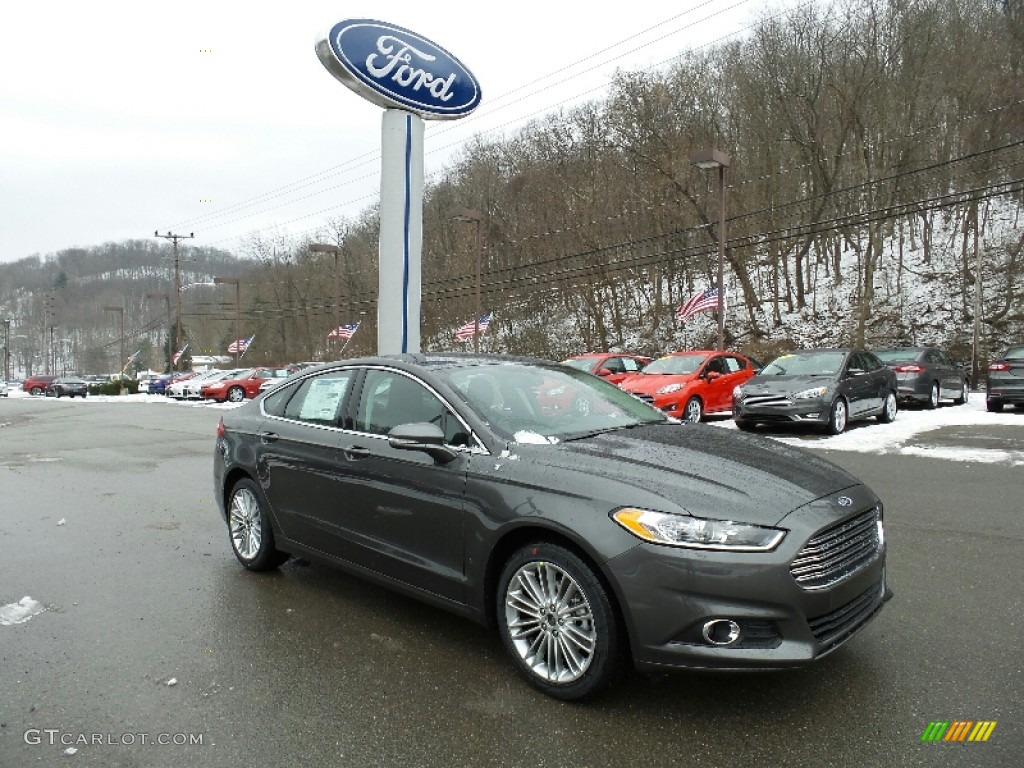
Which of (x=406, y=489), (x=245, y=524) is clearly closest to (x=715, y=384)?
(x=245, y=524)

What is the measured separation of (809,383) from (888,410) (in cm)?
272

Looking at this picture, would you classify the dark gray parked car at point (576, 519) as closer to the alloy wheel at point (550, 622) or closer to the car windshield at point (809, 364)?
the alloy wheel at point (550, 622)

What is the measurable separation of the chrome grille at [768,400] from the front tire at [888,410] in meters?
2.91

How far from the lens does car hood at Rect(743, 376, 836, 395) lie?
43.3 ft

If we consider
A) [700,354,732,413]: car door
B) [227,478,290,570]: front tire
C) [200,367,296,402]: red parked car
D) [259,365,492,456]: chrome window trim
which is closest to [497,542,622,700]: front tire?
[259,365,492,456]: chrome window trim

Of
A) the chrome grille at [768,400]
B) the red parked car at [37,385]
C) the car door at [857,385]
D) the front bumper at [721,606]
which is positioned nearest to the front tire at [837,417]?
the car door at [857,385]

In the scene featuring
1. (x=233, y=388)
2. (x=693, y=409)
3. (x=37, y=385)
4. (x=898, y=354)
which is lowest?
(x=37, y=385)

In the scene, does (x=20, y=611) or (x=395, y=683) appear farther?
(x=20, y=611)

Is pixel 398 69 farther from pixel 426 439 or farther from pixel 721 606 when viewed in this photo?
pixel 721 606

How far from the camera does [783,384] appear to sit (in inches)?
530

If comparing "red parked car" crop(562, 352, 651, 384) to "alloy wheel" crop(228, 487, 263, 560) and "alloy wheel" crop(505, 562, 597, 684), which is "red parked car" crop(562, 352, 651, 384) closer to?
"alloy wheel" crop(228, 487, 263, 560)

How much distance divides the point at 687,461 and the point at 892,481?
631cm

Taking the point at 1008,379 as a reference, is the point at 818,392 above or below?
below

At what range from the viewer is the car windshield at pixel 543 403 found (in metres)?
3.78
